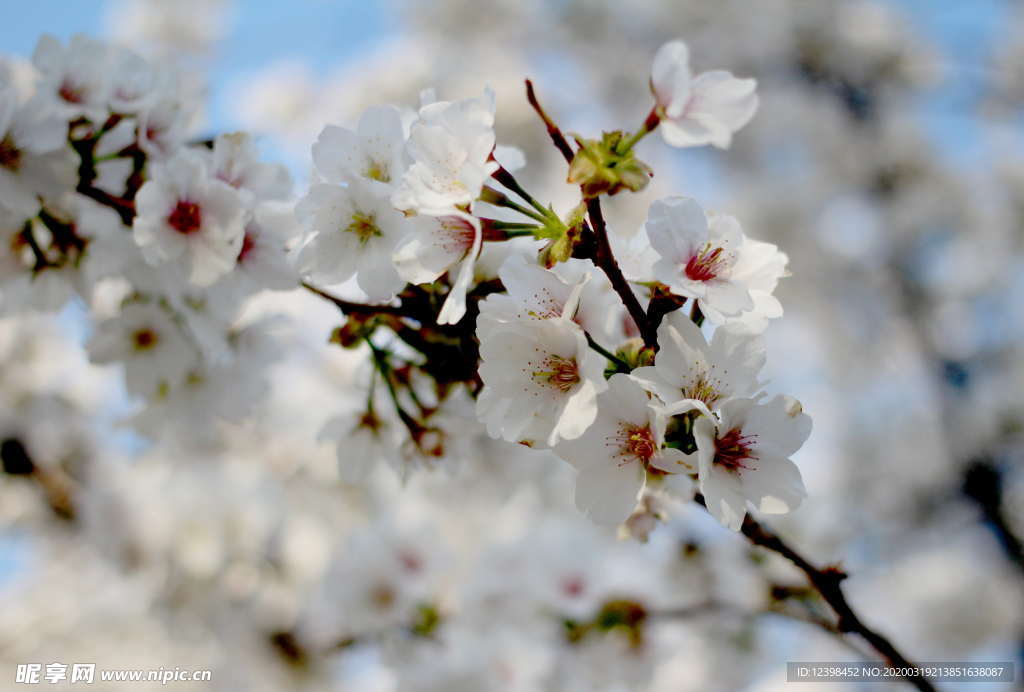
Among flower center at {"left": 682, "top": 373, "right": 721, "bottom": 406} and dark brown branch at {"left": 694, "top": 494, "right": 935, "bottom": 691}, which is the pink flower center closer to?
flower center at {"left": 682, "top": 373, "right": 721, "bottom": 406}

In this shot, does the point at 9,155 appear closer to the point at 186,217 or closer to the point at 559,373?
the point at 186,217

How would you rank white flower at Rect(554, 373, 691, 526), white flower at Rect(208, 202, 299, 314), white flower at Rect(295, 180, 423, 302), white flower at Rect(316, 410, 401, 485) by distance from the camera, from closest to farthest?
white flower at Rect(554, 373, 691, 526)
white flower at Rect(295, 180, 423, 302)
white flower at Rect(208, 202, 299, 314)
white flower at Rect(316, 410, 401, 485)

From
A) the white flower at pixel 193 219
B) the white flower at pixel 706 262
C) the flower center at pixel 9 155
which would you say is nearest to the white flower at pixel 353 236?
the white flower at pixel 193 219

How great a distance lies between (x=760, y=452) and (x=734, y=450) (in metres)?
0.02

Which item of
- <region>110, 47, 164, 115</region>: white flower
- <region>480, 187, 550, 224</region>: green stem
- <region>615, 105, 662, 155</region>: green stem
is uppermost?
<region>110, 47, 164, 115</region>: white flower

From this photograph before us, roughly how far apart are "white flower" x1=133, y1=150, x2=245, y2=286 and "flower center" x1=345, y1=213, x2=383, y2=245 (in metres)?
0.14

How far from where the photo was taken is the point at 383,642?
159 cm

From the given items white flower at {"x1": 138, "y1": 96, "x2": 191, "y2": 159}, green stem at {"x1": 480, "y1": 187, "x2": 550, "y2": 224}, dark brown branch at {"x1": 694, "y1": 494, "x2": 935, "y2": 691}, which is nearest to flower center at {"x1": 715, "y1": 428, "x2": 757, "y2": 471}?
dark brown branch at {"x1": 694, "y1": 494, "x2": 935, "y2": 691}

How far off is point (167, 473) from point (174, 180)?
2.65 metres

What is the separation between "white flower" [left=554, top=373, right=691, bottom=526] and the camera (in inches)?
20.5

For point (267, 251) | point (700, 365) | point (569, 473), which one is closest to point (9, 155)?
point (267, 251)

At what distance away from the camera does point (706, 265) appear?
1.84 feet

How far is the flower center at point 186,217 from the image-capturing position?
2.37ft

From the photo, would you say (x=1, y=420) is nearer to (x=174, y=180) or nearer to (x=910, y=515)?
(x=174, y=180)
